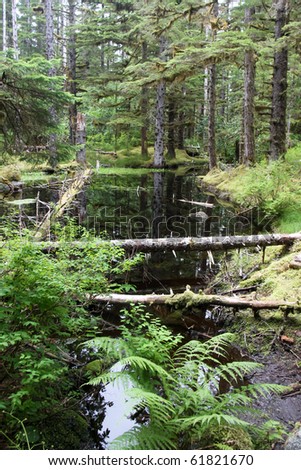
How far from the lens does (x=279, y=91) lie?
14.6 metres

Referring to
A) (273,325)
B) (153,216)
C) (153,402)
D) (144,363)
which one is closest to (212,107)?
(153,216)

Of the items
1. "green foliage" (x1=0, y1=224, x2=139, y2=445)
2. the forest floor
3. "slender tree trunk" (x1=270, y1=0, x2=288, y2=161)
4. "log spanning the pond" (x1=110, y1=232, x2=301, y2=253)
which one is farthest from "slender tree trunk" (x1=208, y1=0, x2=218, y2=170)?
"green foliage" (x1=0, y1=224, x2=139, y2=445)

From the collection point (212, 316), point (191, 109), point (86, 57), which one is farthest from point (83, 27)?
point (212, 316)

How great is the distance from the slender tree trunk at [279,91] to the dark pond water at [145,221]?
302cm

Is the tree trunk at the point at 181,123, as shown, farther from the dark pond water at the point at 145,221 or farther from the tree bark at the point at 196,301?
the tree bark at the point at 196,301

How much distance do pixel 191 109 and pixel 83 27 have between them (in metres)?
10.1

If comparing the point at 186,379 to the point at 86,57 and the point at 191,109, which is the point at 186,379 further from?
the point at 86,57

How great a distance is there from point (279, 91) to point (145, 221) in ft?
24.0

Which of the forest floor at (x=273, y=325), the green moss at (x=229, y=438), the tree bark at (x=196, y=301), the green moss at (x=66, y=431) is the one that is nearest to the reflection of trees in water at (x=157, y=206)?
the forest floor at (x=273, y=325)

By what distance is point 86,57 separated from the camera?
3891cm

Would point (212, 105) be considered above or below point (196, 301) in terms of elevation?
above

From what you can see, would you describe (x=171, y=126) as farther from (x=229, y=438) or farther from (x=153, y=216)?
(x=229, y=438)

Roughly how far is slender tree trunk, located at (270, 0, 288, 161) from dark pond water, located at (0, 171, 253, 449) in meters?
3.02

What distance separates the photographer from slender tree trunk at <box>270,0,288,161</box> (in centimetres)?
1432
